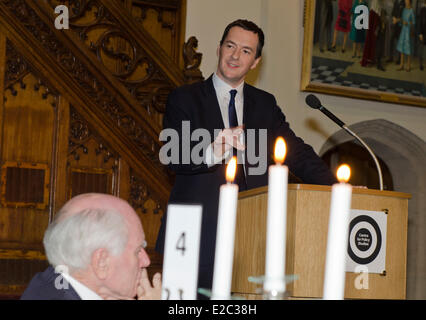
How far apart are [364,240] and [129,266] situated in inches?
47.0

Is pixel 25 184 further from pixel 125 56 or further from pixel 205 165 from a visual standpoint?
pixel 205 165

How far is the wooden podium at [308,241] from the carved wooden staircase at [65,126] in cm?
212

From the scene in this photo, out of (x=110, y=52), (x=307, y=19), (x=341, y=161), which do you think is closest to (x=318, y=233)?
(x=110, y=52)

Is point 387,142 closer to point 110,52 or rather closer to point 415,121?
point 415,121

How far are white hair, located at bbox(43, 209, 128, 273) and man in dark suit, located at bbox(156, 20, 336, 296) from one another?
4.31ft

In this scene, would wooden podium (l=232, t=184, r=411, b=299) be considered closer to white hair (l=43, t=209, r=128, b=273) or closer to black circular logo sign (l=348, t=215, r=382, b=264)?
black circular logo sign (l=348, t=215, r=382, b=264)

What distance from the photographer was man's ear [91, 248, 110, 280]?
202cm

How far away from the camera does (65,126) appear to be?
5.17 m

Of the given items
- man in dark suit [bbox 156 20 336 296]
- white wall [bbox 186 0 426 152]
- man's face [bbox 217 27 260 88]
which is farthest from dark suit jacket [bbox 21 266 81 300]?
white wall [bbox 186 0 426 152]

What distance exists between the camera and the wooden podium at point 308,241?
2.86 meters

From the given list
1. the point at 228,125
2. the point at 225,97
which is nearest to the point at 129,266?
the point at 228,125

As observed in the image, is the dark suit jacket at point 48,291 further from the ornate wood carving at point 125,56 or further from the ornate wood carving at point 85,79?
the ornate wood carving at point 125,56
